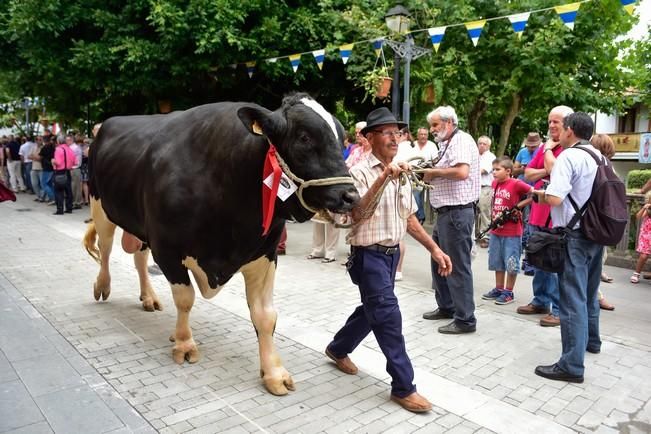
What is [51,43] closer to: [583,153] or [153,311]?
[153,311]

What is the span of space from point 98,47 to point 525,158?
872 cm

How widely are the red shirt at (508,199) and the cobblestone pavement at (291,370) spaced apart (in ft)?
2.59

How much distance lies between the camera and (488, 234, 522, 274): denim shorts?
5.86 metres

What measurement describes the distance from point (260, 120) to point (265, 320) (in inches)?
57.1

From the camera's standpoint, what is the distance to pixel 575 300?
12.6 ft

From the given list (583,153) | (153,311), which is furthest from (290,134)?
(153,311)

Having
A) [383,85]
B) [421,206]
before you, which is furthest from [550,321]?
[383,85]

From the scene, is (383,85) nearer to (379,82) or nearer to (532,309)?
(379,82)

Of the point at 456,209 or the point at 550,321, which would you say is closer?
the point at 456,209

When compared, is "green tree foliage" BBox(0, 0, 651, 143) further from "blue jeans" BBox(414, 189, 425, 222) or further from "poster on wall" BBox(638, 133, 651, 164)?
"poster on wall" BBox(638, 133, 651, 164)

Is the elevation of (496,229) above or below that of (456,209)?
below

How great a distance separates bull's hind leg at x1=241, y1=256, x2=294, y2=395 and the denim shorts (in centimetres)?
301

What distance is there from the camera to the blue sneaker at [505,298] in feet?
19.2

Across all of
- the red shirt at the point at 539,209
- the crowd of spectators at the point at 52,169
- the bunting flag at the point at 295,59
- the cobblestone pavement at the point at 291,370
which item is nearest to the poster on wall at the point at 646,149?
the bunting flag at the point at 295,59
